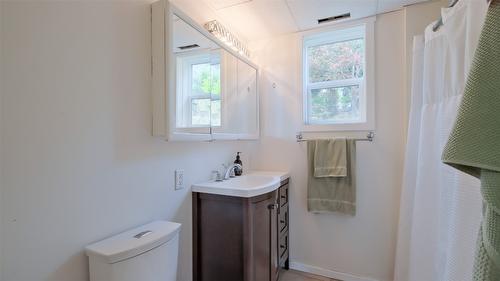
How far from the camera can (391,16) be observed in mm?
1972

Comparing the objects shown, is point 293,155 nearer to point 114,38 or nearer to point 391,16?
point 391,16

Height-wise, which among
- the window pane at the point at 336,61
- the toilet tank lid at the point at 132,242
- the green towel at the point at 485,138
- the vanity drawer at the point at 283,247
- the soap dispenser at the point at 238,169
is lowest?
the vanity drawer at the point at 283,247

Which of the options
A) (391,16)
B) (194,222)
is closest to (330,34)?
(391,16)

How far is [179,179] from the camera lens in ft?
5.01

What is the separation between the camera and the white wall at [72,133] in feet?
2.69

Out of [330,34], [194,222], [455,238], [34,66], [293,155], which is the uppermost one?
→ [330,34]

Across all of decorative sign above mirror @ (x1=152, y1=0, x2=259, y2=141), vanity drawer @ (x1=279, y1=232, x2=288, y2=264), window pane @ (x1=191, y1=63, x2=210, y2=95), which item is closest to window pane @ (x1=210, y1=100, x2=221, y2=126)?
decorative sign above mirror @ (x1=152, y1=0, x2=259, y2=141)

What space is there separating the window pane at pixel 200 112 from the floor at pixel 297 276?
159 centimetres

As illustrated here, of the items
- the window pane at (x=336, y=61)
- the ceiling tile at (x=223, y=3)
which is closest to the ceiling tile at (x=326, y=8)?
the window pane at (x=336, y=61)

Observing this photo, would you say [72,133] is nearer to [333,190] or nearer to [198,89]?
[198,89]

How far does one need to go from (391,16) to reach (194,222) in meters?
2.28

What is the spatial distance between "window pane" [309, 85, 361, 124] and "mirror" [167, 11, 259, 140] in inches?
24.5

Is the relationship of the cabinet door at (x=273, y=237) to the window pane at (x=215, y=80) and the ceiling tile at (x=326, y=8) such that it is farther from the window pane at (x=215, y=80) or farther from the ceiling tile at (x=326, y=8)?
the ceiling tile at (x=326, y=8)

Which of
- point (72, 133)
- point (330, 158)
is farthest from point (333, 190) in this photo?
point (72, 133)
